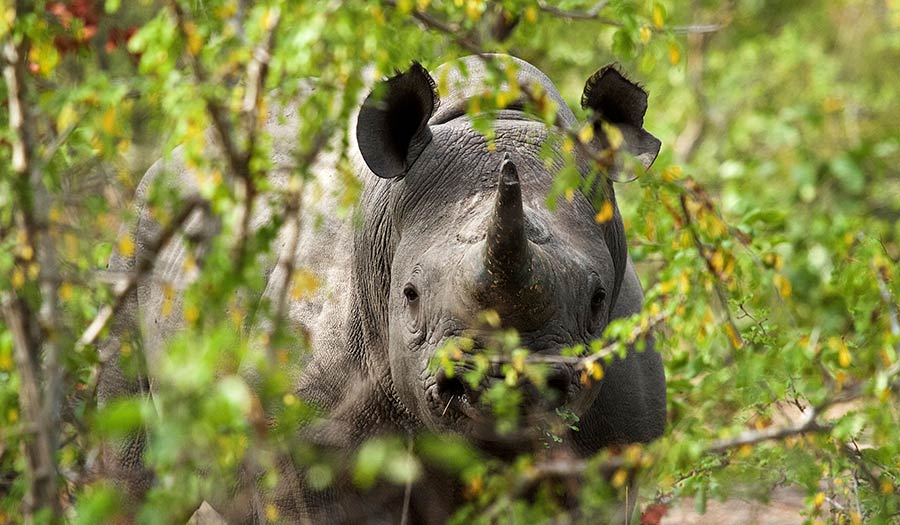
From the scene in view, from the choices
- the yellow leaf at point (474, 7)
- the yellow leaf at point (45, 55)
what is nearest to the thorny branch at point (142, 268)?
the yellow leaf at point (45, 55)

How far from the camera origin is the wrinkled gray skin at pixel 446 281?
4.83m

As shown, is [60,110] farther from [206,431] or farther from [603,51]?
[603,51]

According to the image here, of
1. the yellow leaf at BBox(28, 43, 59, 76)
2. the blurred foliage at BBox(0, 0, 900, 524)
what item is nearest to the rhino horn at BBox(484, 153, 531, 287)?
the blurred foliage at BBox(0, 0, 900, 524)

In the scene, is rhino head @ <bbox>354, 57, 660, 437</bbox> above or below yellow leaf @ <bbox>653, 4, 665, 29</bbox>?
below

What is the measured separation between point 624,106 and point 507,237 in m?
1.27

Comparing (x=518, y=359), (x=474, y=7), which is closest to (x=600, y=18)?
(x=474, y=7)

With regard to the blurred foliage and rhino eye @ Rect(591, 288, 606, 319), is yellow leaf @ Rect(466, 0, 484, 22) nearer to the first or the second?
the blurred foliage

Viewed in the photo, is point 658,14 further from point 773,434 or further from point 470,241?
point 773,434

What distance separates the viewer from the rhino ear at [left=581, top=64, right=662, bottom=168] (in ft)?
18.1

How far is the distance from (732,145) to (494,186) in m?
11.4

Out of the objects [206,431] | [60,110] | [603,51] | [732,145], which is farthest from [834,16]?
[206,431]

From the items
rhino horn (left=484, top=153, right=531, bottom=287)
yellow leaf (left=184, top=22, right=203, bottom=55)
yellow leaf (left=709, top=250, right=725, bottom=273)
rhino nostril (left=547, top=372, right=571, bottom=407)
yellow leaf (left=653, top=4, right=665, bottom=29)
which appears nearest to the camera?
yellow leaf (left=184, top=22, right=203, bottom=55)

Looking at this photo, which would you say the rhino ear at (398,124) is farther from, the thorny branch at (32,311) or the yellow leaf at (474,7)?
the thorny branch at (32,311)

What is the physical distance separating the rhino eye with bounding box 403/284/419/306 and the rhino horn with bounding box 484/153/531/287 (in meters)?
0.61
